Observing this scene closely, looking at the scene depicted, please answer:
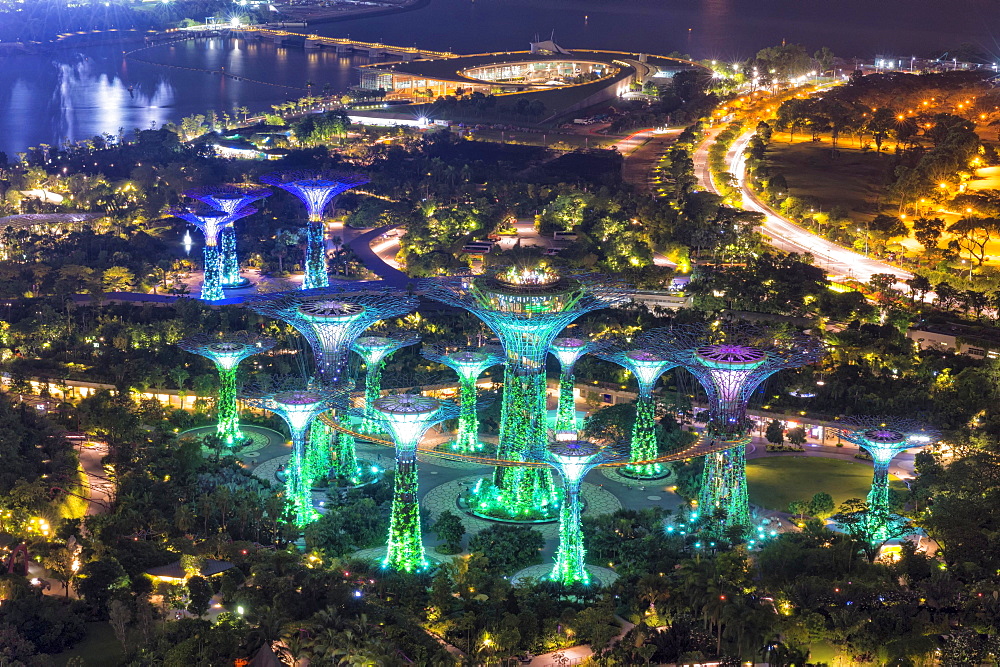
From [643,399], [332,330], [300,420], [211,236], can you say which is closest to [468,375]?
[332,330]

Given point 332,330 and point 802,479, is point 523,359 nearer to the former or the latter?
point 332,330

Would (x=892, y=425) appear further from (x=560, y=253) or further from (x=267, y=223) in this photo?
(x=267, y=223)

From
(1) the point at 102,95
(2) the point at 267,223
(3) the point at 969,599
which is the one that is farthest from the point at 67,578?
(1) the point at 102,95

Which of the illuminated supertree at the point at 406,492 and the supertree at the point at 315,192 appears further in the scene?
the supertree at the point at 315,192

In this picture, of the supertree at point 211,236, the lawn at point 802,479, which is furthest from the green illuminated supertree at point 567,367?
the supertree at point 211,236

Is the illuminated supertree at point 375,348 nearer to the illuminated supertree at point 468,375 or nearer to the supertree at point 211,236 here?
the illuminated supertree at point 468,375

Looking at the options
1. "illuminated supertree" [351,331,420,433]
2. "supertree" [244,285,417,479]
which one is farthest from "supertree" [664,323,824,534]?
"supertree" [244,285,417,479]
